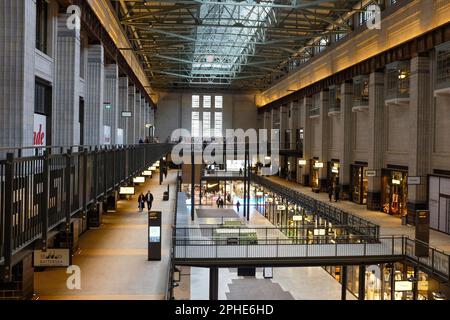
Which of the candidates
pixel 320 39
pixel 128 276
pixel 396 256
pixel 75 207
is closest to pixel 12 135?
pixel 75 207

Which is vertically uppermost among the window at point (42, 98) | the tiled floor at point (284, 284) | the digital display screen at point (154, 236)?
the window at point (42, 98)

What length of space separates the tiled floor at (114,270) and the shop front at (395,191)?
14440mm

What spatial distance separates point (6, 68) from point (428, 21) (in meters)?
20.5

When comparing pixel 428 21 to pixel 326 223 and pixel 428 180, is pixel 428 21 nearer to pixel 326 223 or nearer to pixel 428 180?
pixel 428 180

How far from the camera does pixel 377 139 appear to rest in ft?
104

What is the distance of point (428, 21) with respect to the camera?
24.4 metres

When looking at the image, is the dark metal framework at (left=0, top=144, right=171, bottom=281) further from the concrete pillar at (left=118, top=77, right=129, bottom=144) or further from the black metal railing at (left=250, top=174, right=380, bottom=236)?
the concrete pillar at (left=118, top=77, right=129, bottom=144)

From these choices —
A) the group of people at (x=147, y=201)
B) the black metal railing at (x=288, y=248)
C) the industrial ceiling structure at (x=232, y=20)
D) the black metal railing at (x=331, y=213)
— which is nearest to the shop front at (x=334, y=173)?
the black metal railing at (x=331, y=213)

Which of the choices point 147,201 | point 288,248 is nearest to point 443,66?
point 288,248

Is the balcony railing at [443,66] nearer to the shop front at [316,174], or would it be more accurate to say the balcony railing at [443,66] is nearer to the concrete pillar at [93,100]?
the concrete pillar at [93,100]

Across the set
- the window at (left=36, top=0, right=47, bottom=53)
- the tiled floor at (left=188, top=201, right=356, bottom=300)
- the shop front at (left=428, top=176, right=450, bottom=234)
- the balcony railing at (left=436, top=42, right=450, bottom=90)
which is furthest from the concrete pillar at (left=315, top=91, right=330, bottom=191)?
the window at (left=36, top=0, right=47, bottom=53)

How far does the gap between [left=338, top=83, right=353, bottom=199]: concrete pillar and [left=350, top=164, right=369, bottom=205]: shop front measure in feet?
1.48

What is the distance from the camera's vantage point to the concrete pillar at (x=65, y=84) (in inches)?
687

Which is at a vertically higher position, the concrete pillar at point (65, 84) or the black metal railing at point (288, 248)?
the concrete pillar at point (65, 84)
